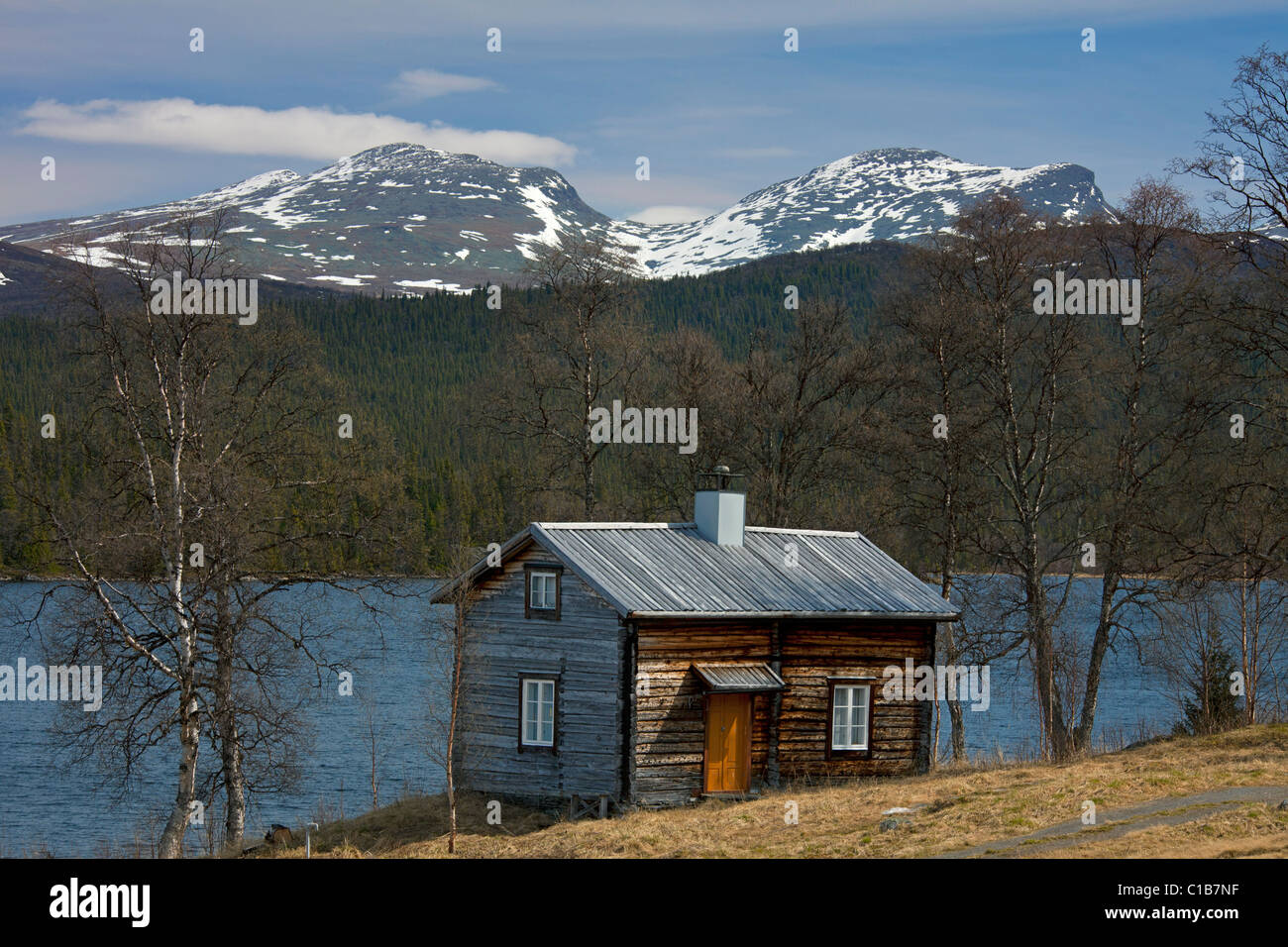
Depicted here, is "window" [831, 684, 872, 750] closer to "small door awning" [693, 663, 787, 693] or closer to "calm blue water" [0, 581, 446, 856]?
"small door awning" [693, 663, 787, 693]

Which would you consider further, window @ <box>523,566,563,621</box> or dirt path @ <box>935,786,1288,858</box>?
window @ <box>523,566,563,621</box>

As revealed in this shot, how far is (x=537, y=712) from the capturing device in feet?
92.1

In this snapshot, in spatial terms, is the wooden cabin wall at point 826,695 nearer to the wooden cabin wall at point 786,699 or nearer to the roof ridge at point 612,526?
the wooden cabin wall at point 786,699

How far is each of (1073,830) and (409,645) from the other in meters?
54.3

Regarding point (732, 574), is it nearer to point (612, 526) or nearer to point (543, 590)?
point (612, 526)

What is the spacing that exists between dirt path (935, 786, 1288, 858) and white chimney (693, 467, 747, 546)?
12563mm

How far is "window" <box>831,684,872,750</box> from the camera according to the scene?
95.6 ft

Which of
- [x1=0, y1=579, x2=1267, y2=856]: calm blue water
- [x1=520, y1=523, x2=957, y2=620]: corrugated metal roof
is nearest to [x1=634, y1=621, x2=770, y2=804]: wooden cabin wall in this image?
[x1=520, y1=523, x2=957, y2=620]: corrugated metal roof

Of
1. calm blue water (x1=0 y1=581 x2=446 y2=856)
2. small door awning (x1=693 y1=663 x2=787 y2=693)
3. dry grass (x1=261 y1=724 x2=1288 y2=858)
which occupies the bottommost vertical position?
calm blue water (x1=0 y1=581 x2=446 y2=856)

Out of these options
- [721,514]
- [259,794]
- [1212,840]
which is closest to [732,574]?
[721,514]

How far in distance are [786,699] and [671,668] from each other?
9.82 feet

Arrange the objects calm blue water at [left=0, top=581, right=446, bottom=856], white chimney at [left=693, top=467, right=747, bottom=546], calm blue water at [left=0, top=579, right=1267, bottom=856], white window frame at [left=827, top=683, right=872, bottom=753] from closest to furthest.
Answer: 1. white window frame at [left=827, top=683, right=872, bottom=753]
2. white chimney at [left=693, top=467, right=747, bottom=546]
3. calm blue water at [left=0, top=581, right=446, bottom=856]
4. calm blue water at [left=0, top=579, right=1267, bottom=856]

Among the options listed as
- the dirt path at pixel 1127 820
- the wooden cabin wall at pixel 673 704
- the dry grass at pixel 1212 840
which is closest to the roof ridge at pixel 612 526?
the wooden cabin wall at pixel 673 704
